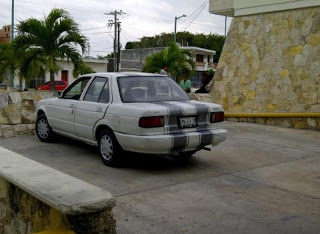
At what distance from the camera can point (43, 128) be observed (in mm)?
8602

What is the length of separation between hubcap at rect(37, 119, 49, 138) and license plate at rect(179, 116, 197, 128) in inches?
138

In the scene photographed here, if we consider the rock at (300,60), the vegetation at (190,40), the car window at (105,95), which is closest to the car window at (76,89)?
the car window at (105,95)

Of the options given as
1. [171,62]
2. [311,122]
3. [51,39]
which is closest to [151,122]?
[311,122]

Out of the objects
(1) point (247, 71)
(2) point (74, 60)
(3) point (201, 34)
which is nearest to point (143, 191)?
(1) point (247, 71)

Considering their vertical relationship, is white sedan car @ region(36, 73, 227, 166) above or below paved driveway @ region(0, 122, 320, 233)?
above

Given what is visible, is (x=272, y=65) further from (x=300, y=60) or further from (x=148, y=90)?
(x=148, y=90)

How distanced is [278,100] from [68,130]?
688cm

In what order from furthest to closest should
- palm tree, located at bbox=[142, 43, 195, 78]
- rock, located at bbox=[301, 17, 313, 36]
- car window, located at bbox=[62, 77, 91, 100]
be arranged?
palm tree, located at bbox=[142, 43, 195, 78]
rock, located at bbox=[301, 17, 313, 36]
car window, located at bbox=[62, 77, 91, 100]

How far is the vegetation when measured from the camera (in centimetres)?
7549

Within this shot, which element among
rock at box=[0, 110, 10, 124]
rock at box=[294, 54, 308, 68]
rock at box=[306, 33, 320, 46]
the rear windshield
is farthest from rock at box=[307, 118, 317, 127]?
rock at box=[0, 110, 10, 124]

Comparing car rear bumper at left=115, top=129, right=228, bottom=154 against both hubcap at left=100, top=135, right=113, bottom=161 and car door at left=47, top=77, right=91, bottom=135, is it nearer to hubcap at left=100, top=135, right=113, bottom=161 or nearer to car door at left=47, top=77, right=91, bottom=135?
hubcap at left=100, top=135, right=113, bottom=161

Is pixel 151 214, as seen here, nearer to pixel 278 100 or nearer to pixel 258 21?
pixel 278 100

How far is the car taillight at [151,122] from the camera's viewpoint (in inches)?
231

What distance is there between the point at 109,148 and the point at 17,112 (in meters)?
3.94
